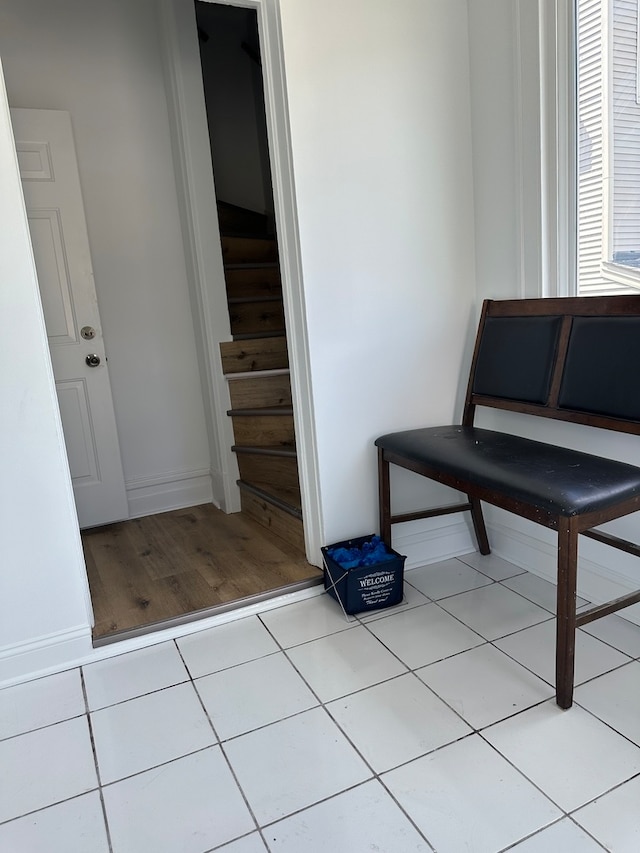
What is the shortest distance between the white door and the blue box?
1.42 m

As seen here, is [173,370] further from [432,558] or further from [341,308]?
[432,558]

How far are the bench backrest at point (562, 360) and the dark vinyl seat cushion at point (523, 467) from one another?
0.41ft

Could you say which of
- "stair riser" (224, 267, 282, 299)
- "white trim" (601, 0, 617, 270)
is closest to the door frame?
"stair riser" (224, 267, 282, 299)

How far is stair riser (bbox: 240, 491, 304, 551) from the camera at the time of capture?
8.27 ft

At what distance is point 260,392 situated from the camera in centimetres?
301

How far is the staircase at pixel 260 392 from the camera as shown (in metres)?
2.71

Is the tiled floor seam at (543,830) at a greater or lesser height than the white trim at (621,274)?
lesser

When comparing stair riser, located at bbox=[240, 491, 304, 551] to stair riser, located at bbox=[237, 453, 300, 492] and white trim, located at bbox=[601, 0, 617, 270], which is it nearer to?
stair riser, located at bbox=[237, 453, 300, 492]

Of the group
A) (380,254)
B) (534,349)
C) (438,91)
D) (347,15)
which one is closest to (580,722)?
(534,349)

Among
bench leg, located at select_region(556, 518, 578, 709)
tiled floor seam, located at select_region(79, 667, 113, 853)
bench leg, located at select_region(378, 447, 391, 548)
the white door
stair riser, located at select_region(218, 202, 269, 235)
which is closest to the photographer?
tiled floor seam, located at select_region(79, 667, 113, 853)

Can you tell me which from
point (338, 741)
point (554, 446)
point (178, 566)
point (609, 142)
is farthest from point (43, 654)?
point (609, 142)

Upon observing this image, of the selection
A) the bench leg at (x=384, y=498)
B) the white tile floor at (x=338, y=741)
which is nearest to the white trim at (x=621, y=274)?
the bench leg at (x=384, y=498)

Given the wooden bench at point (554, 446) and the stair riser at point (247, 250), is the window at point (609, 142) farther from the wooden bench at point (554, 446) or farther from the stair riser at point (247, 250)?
the stair riser at point (247, 250)

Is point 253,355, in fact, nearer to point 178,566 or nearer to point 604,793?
point 178,566
